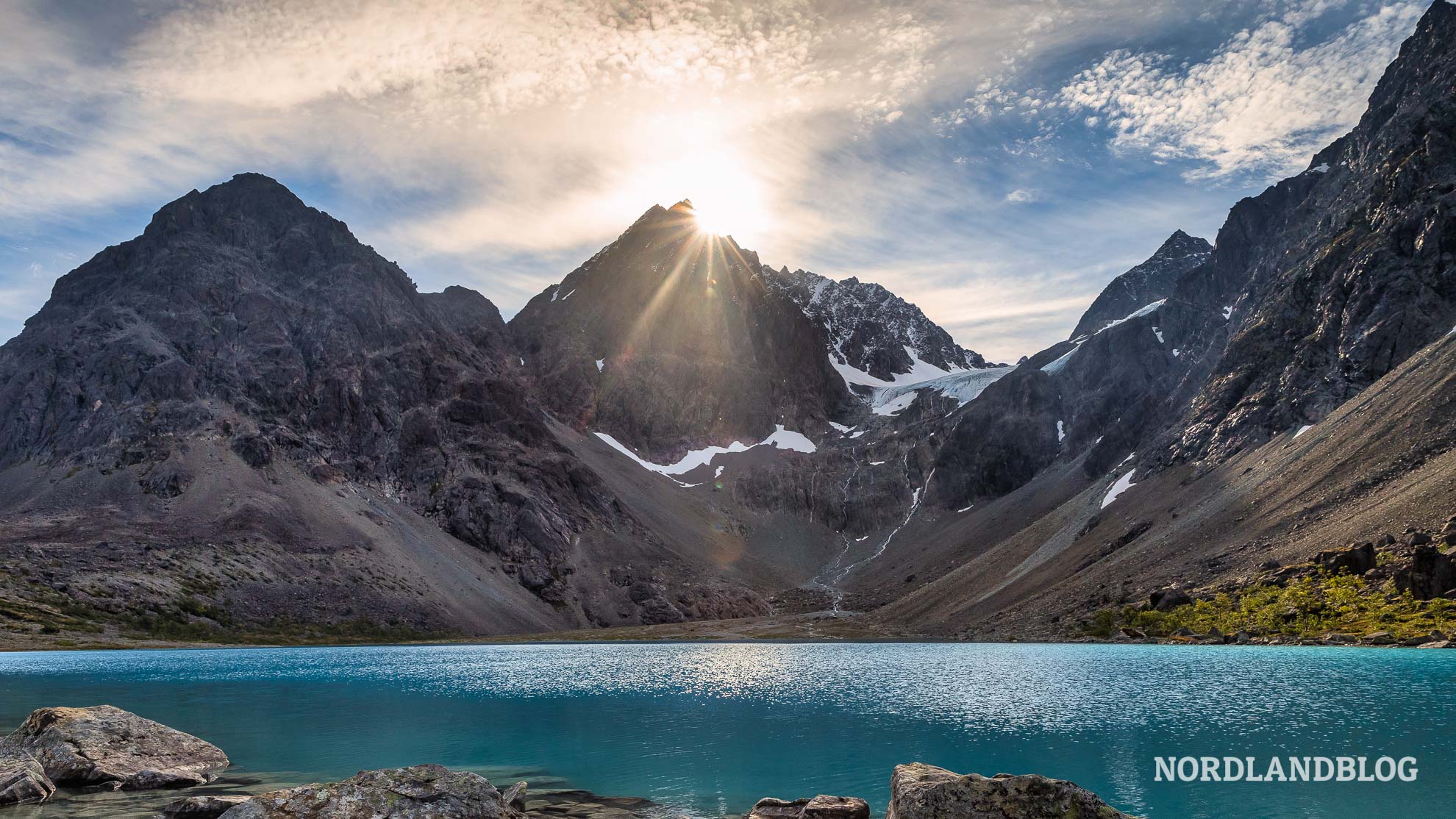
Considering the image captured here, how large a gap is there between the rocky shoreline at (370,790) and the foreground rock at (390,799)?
2 cm

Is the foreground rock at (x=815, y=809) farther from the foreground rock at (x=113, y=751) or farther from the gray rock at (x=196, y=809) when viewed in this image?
the foreground rock at (x=113, y=751)

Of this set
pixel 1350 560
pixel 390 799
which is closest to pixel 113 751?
pixel 390 799

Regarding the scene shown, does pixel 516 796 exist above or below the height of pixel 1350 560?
below

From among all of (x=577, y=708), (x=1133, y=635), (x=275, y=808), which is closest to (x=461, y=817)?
(x=275, y=808)

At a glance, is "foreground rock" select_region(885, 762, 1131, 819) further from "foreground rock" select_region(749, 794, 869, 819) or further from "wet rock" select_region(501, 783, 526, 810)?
"wet rock" select_region(501, 783, 526, 810)

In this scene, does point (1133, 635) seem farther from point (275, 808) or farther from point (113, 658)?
point (113, 658)

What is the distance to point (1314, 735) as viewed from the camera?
33.1 metres

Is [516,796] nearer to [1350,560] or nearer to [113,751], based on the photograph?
[113,751]

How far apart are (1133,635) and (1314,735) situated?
67706mm

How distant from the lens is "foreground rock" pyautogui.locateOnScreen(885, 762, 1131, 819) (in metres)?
15.6

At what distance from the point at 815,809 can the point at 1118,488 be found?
15640 cm

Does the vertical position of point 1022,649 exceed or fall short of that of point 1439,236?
it falls short

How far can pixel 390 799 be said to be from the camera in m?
21.1

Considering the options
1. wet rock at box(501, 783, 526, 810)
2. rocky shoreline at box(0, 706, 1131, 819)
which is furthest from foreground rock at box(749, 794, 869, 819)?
wet rock at box(501, 783, 526, 810)
